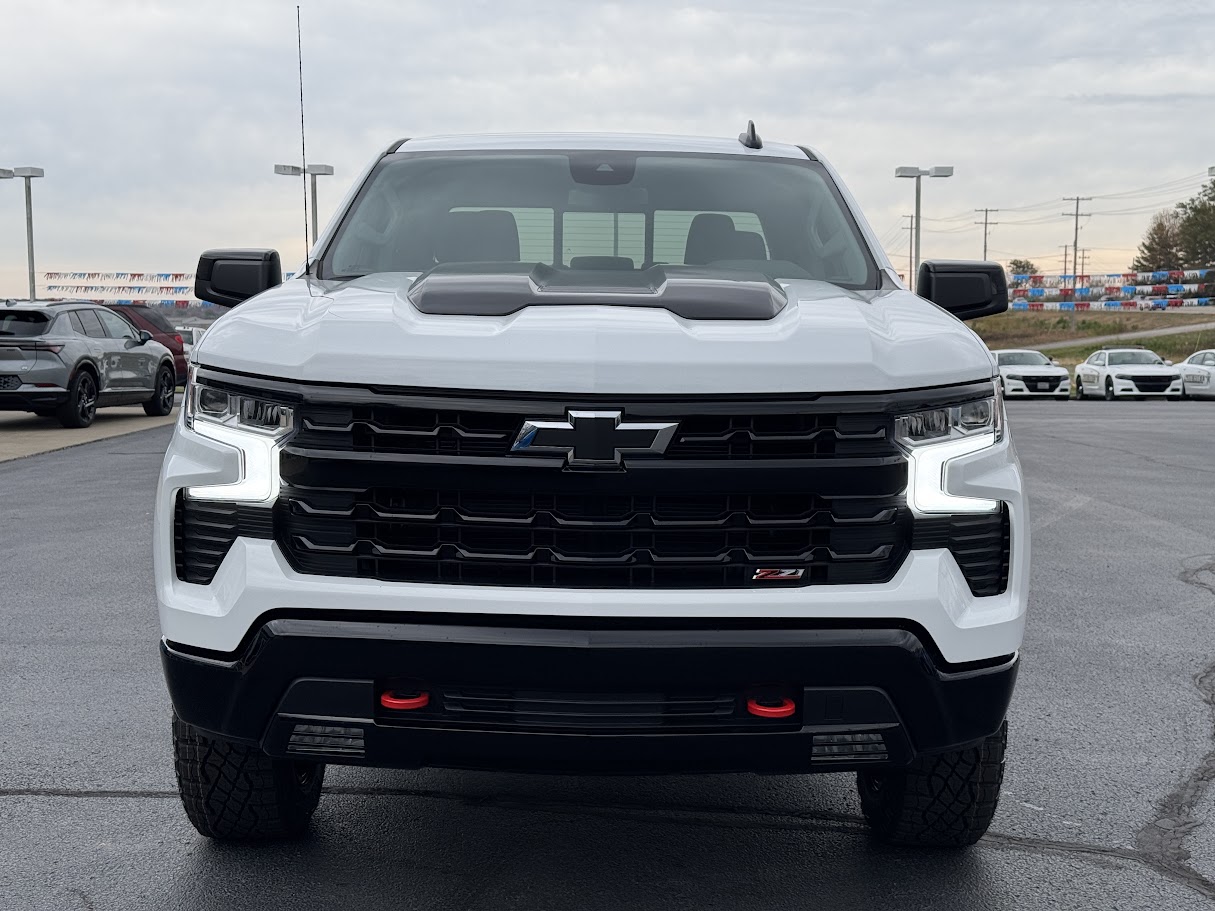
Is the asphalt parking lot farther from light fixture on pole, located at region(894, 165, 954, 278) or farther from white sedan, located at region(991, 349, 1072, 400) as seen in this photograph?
light fixture on pole, located at region(894, 165, 954, 278)

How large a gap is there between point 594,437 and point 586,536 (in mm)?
220

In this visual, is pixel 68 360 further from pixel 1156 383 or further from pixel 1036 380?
pixel 1156 383

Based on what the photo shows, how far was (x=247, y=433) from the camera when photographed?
2.99m

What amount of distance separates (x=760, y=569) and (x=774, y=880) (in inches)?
39.6

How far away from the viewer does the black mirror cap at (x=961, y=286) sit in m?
4.28

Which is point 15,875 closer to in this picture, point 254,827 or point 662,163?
point 254,827

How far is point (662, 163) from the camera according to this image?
4.77m

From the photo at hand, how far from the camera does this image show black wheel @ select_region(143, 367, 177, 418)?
21.0 m

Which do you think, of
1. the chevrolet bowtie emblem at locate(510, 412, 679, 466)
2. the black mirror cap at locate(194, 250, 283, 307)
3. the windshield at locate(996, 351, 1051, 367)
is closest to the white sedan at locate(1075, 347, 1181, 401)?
the windshield at locate(996, 351, 1051, 367)

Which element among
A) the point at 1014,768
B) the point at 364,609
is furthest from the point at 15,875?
the point at 1014,768

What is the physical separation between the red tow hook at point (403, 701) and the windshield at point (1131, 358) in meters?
34.4

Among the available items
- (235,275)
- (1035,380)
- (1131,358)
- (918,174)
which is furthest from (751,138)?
(918,174)

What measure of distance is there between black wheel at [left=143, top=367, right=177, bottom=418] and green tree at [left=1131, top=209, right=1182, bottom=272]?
408 ft

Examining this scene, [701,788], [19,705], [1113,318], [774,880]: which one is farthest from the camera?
[1113,318]
